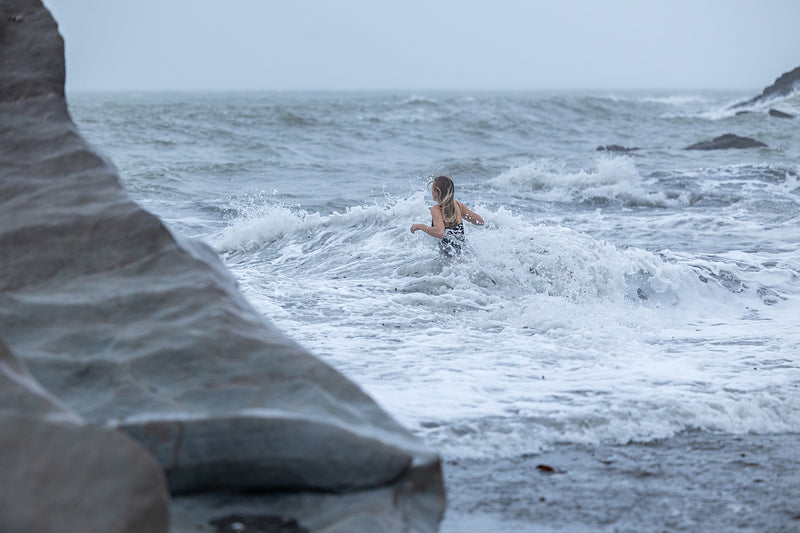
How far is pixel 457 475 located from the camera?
3150mm

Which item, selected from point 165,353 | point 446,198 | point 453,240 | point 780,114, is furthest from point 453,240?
point 780,114

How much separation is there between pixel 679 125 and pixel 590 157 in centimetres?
1479

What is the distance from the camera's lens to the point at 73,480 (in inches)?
65.6

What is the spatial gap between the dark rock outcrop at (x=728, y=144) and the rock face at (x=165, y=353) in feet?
67.6

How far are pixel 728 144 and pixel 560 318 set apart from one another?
17.9 metres

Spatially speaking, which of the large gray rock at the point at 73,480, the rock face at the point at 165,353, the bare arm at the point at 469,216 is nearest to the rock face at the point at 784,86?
the bare arm at the point at 469,216

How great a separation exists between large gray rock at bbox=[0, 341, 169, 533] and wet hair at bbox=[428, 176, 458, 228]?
5.69 meters

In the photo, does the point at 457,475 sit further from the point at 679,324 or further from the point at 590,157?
the point at 590,157

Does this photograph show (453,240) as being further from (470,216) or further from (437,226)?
(470,216)

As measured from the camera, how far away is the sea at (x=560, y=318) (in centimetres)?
310

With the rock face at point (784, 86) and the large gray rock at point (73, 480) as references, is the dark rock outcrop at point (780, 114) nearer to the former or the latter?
the rock face at point (784, 86)

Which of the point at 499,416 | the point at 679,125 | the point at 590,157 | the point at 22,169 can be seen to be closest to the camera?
the point at 22,169

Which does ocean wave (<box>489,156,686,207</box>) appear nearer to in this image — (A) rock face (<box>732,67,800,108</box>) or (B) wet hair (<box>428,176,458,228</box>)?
→ (B) wet hair (<box>428,176,458,228</box>)

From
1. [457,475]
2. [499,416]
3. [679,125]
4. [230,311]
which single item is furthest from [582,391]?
[679,125]
